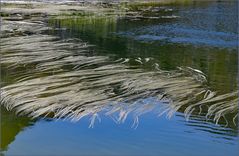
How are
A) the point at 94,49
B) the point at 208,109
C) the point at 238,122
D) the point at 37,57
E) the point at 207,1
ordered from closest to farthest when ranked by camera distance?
1. the point at 238,122
2. the point at 208,109
3. the point at 37,57
4. the point at 94,49
5. the point at 207,1

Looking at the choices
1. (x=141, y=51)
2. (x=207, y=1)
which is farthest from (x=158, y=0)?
(x=141, y=51)

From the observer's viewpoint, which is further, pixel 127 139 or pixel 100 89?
pixel 100 89

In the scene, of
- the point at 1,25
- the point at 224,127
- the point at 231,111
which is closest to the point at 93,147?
the point at 224,127

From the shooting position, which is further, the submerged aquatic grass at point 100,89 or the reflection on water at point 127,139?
the submerged aquatic grass at point 100,89

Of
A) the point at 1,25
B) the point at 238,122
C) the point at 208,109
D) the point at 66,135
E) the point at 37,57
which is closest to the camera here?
the point at 66,135

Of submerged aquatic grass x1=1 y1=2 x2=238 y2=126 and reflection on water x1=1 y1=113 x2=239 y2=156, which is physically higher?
submerged aquatic grass x1=1 y1=2 x2=238 y2=126

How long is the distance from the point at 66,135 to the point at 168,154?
2945mm

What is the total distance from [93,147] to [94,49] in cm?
1409

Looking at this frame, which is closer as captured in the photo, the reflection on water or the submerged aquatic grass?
the reflection on water

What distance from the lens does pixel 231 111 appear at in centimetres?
1404

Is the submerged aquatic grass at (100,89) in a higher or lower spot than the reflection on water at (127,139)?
higher

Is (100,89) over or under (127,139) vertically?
over

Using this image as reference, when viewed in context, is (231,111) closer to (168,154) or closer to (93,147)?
(168,154)

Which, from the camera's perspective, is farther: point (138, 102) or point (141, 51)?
point (141, 51)
